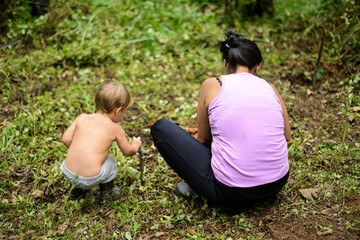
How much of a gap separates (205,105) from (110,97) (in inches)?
27.8

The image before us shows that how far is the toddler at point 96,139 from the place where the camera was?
2248mm

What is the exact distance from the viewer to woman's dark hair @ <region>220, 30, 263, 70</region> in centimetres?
219

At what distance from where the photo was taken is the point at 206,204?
2510 millimetres

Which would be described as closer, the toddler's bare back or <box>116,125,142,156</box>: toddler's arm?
the toddler's bare back

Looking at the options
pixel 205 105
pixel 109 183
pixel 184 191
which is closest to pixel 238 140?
pixel 205 105

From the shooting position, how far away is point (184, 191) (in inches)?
103

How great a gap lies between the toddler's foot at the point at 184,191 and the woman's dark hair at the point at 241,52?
1.06 meters

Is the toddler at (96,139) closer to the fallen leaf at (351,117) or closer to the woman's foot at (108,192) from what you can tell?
the woman's foot at (108,192)

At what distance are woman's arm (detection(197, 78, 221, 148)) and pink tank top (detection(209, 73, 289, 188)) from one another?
0.23ft

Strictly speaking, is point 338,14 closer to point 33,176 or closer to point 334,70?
point 334,70

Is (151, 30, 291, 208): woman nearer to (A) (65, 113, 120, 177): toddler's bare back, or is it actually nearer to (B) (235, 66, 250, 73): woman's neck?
(B) (235, 66, 250, 73): woman's neck

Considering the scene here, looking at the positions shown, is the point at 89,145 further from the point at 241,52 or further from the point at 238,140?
the point at 241,52

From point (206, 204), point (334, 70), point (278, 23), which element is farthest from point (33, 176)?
point (278, 23)

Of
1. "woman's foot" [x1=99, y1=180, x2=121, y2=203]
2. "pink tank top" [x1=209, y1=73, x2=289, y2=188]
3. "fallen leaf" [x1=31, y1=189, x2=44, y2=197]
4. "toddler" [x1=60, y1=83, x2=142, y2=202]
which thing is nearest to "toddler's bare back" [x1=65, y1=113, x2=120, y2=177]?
"toddler" [x1=60, y1=83, x2=142, y2=202]
